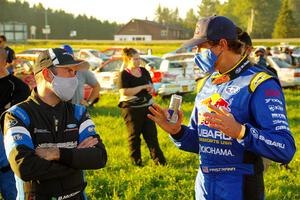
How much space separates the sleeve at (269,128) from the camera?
8.87 feet

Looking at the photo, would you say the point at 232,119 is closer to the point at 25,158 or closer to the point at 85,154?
the point at 85,154

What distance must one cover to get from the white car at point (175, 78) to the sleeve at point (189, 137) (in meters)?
11.1

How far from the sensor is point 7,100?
491 cm

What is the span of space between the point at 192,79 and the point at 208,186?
40.4 feet

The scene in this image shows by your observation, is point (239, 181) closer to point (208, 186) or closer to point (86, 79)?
point (208, 186)

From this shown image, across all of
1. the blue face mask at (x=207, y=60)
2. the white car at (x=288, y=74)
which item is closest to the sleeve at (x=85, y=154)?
the blue face mask at (x=207, y=60)

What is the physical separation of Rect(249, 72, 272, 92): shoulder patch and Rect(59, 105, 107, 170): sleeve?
1223mm

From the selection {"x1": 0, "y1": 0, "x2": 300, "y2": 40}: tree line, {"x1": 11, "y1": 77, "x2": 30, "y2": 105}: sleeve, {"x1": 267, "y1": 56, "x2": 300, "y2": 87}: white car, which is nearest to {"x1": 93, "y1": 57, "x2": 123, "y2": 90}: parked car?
{"x1": 267, "y1": 56, "x2": 300, "y2": 87}: white car

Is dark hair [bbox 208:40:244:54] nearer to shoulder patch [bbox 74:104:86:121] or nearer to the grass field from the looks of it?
shoulder patch [bbox 74:104:86:121]

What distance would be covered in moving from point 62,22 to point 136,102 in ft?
367

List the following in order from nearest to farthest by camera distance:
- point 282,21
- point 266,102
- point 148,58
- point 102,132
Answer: point 266,102
point 102,132
point 148,58
point 282,21

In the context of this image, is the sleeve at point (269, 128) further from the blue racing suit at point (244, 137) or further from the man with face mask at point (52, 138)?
the man with face mask at point (52, 138)

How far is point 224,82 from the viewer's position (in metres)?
3.13

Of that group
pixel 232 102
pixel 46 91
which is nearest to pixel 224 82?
pixel 232 102
